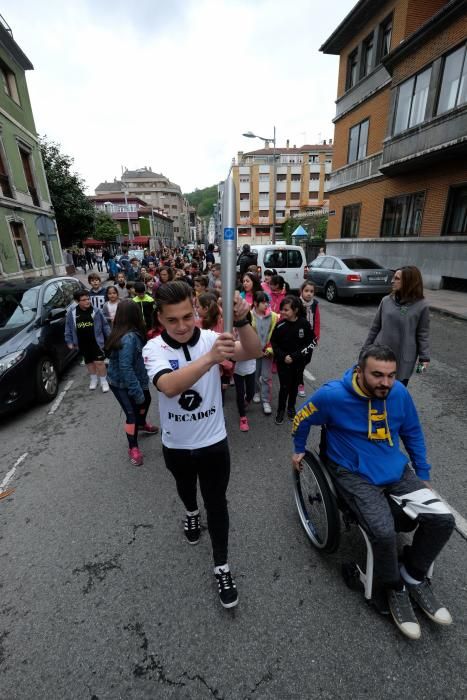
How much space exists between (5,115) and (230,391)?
60.9 feet

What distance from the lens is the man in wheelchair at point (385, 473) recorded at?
5.88ft

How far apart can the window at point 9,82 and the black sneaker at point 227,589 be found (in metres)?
22.1

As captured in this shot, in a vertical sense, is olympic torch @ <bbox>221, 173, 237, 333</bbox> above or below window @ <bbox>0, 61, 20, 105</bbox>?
below

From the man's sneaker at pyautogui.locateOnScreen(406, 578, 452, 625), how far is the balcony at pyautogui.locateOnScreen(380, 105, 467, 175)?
41.4 ft

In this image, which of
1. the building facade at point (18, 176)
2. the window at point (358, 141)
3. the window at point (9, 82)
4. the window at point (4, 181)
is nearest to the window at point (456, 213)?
the window at point (358, 141)

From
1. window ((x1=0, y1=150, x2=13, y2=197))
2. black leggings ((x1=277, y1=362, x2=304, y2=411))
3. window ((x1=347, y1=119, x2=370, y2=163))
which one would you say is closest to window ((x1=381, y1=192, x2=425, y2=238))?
window ((x1=347, y1=119, x2=370, y2=163))

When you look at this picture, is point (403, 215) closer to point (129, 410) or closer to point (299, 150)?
point (129, 410)

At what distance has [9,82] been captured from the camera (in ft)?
A: 53.2

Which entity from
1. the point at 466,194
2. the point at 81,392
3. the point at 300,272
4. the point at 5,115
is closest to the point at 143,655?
the point at 81,392

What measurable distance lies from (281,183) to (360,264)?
52234 mm

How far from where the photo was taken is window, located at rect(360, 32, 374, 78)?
1540 cm

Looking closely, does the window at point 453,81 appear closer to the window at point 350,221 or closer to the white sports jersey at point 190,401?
Result: the window at point 350,221

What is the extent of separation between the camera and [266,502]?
285cm

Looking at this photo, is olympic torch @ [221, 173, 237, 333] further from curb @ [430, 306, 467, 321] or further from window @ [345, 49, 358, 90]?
window @ [345, 49, 358, 90]
